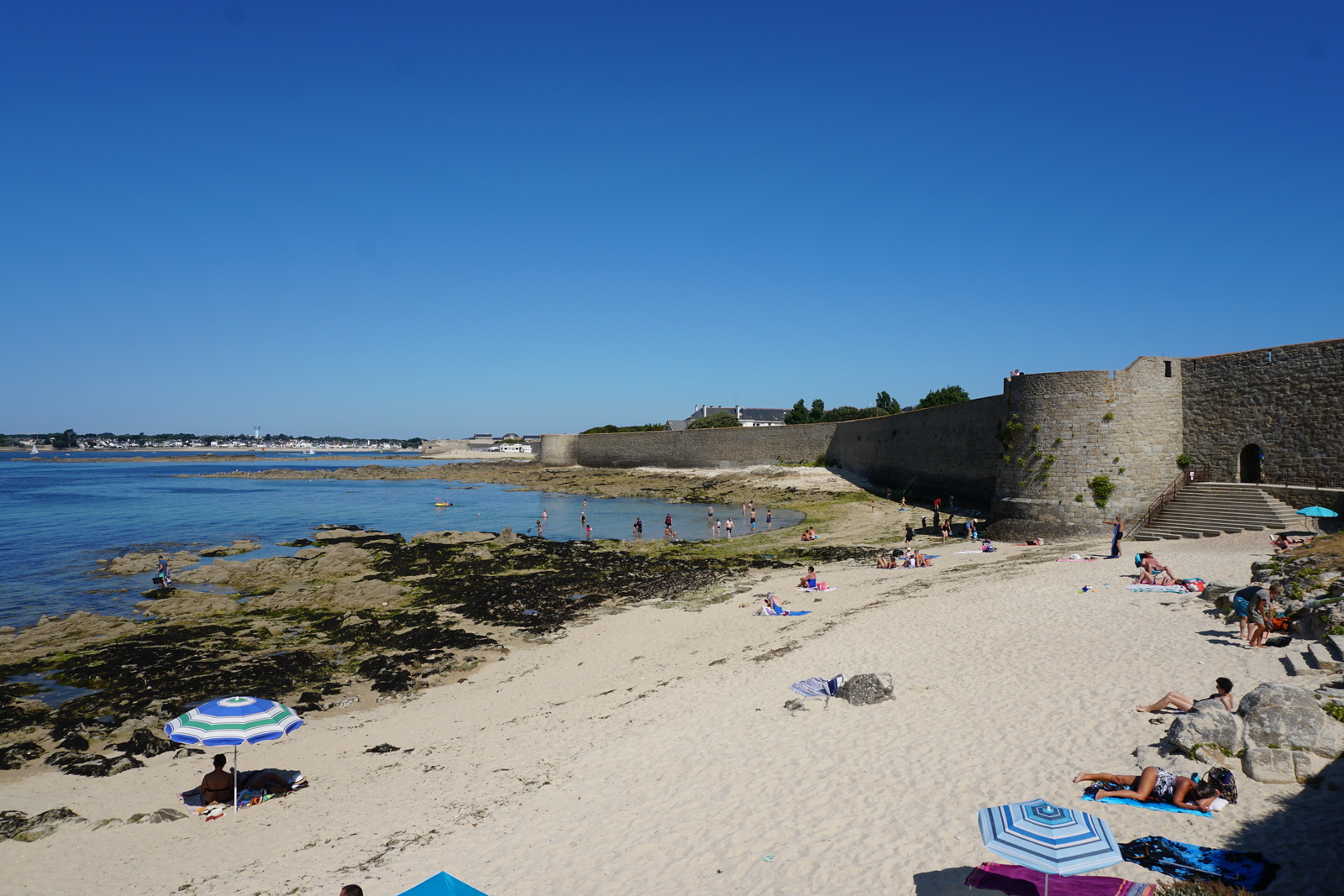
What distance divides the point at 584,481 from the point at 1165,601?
52821 millimetres

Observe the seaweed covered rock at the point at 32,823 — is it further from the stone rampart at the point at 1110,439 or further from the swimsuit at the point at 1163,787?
the stone rampart at the point at 1110,439

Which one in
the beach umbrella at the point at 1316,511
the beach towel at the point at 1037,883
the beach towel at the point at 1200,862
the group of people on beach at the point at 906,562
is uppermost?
the beach umbrella at the point at 1316,511

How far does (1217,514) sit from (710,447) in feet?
151

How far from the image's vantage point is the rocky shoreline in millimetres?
11469

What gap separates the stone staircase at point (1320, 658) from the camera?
26.1 ft

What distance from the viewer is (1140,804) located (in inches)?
231

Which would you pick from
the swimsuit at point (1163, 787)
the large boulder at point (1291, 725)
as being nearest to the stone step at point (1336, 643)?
the large boulder at point (1291, 725)

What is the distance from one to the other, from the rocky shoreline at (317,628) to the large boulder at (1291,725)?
11.4 m

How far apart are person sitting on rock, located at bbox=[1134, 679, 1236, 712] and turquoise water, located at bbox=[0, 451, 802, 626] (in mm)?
22656

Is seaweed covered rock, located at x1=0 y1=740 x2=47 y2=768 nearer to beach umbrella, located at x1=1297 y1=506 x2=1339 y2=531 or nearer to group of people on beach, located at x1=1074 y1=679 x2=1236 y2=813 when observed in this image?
group of people on beach, located at x1=1074 y1=679 x2=1236 y2=813

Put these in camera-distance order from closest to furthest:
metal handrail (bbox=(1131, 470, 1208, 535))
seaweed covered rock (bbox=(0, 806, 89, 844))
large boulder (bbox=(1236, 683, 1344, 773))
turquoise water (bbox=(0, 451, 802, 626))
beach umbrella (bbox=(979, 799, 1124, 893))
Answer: beach umbrella (bbox=(979, 799, 1124, 893)) < large boulder (bbox=(1236, 683, 1344, 773)) < seaweed covered rock (bbox=(0, 806, 89, 844)) < metal handrail (bbox=(1131, 470, 1208, 535)) < turquoise water (bbox=(0, 451, 802, 626))

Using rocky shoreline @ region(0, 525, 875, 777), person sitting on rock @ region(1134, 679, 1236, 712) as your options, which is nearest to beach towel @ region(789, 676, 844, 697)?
→ person sitting on rock @ region(1134, 679, 1236, 712)

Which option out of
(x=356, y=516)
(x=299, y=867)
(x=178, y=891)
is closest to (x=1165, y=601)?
(x=299, y=867)

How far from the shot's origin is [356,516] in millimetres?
40625
